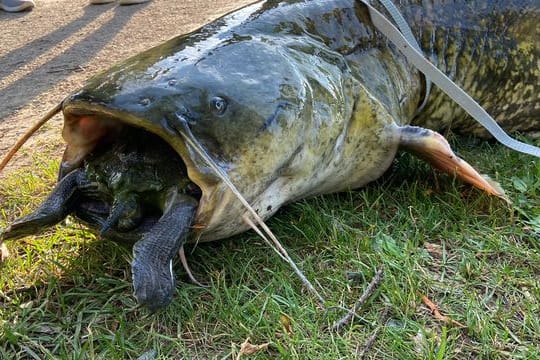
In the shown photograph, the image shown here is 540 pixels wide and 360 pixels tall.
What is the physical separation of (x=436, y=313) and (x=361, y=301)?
22 cm

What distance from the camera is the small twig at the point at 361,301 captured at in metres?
1.93

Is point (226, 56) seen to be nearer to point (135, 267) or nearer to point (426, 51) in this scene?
point (135, 267)

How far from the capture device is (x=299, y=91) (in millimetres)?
2215

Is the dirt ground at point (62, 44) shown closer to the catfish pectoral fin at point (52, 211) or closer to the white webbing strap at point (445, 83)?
the catfish pectoral fin at point (52, 211)

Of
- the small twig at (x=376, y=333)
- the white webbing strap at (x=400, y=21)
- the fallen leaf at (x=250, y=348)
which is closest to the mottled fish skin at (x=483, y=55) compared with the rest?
the white webbing strap at (x=400, y=21)

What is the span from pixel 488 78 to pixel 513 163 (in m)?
0.54

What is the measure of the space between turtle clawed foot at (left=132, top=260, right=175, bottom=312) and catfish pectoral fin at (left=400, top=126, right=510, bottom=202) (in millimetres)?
1145

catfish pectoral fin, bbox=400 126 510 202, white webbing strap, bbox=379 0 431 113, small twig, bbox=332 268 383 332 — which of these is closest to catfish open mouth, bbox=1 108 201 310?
small twig, bbox=332 268 383 332

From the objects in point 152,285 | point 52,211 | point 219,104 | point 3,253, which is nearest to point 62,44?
point 3,253

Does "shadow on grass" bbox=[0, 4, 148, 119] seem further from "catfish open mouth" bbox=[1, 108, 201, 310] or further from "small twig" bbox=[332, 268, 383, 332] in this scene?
"small twig" bbox=[332, 268, 383, 332]

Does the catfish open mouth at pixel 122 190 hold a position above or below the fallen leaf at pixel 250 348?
above

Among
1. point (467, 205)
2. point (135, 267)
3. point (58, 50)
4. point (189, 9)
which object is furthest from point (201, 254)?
point (189, 9)

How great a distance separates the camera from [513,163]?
291cm

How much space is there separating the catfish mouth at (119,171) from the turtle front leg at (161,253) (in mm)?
70
